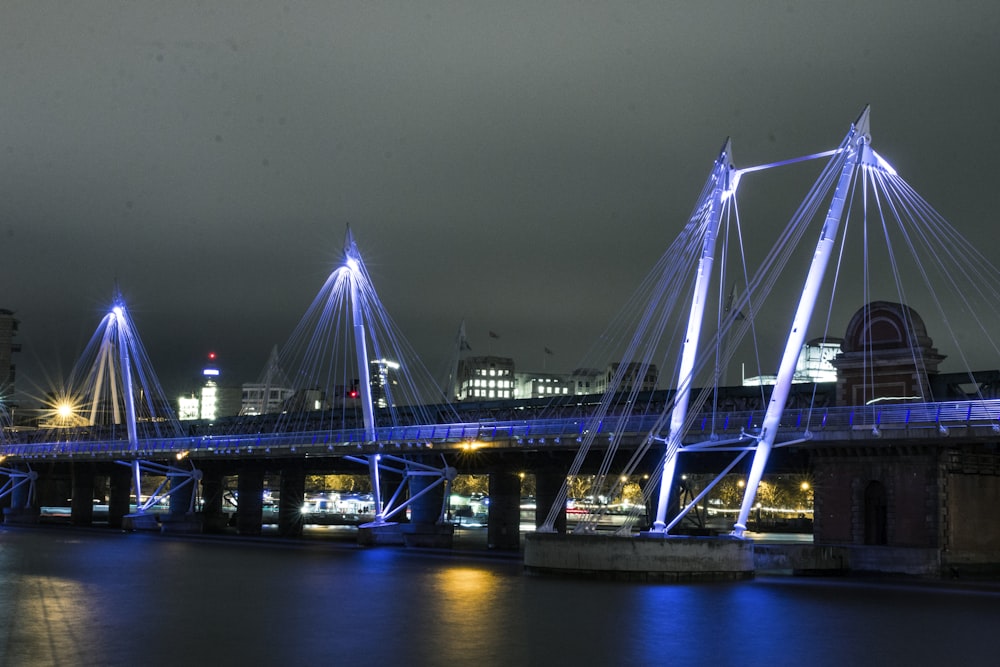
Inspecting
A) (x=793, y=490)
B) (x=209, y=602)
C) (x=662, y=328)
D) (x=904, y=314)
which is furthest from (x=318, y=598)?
(x=793, y=490)

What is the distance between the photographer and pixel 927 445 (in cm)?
5606

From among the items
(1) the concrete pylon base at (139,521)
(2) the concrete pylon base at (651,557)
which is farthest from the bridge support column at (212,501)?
(2) the concrete pylon base at (651,557)

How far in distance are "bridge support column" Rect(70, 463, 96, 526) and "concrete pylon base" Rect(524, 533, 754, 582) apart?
89238 mm

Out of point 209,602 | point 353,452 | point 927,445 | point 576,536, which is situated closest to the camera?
point 209,602

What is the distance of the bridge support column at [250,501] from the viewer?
11069cm

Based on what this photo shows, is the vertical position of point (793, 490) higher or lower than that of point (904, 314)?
lower

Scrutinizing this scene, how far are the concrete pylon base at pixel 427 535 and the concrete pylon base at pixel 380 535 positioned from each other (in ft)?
2.74

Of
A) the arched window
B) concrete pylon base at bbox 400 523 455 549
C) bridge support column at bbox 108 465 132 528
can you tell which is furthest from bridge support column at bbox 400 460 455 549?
bridge support column at bbox 108 465 132 528

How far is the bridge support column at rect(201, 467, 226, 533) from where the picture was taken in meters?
115

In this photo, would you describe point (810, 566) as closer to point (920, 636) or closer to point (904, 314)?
point (904, 314)

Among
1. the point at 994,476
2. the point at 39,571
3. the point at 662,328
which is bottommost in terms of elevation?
the point at 39,571

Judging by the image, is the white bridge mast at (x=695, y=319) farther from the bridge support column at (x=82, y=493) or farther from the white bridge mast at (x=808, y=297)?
the bridge support column at (x=82, y=493)

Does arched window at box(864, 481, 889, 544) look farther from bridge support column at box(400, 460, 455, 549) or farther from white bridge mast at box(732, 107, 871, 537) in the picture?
bridge support column at box(400, 460, 455, 549)

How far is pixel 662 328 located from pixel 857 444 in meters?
10.5
